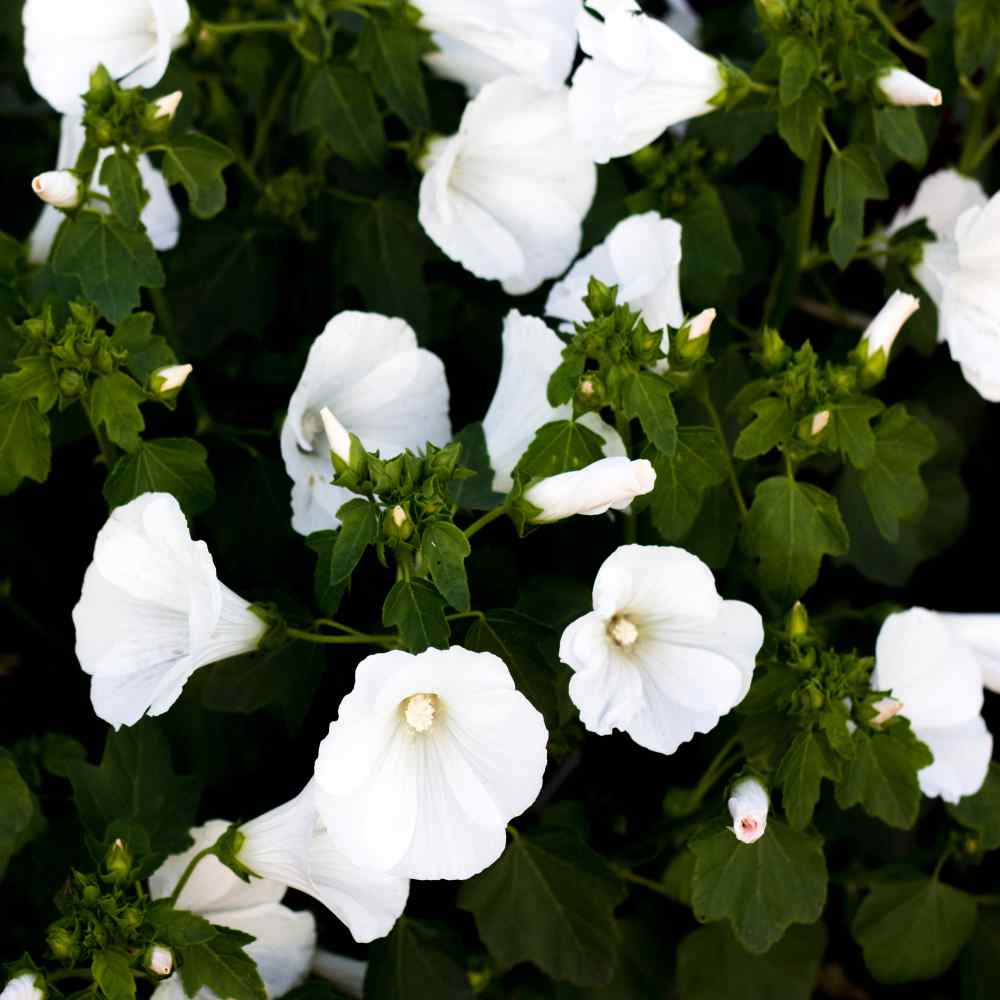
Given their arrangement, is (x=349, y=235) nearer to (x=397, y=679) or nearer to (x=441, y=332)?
(x=441, y=332)

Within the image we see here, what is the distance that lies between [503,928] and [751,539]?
2.26ft

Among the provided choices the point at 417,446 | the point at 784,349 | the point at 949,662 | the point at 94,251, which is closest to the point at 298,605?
the point at 417,446

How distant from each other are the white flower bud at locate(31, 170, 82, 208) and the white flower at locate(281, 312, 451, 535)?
0.39 meters

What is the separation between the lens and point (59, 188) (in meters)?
2.04

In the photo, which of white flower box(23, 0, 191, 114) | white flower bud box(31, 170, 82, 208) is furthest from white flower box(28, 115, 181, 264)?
white flower bud box(31, 170, 82, 208)

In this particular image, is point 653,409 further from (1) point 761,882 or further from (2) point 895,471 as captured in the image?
(1) point 761,882

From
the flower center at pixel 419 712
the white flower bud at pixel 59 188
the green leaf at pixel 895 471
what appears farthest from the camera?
the green leaf at pixel 895 471

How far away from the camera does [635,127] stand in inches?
86.7

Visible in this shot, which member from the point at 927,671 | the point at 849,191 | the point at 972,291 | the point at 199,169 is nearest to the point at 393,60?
the point at 199,169

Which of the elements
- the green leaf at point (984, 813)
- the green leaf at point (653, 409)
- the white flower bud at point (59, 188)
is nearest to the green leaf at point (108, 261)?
the white flower bud at point (59, 188)

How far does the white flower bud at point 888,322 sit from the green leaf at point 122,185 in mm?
1030

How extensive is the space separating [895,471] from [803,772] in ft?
1.64

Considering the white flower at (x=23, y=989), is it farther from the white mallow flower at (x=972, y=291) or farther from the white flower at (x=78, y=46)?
the white mallow flower at (x=972, y=291)

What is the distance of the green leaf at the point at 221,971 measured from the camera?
1882 mm
